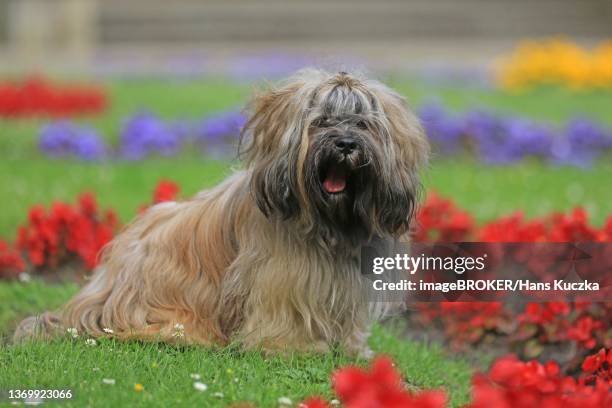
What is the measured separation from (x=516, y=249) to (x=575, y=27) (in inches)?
827

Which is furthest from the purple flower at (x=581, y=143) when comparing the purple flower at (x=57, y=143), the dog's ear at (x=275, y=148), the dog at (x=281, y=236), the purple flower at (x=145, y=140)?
the dog's ear at (x=275, y=148)

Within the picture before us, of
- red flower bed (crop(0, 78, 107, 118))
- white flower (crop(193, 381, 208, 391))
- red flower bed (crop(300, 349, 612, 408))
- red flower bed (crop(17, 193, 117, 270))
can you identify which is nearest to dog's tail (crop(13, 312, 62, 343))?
white flower (crop(193, 381, 208, 391))

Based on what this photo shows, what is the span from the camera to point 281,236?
5.18 metres

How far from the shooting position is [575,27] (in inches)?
1039

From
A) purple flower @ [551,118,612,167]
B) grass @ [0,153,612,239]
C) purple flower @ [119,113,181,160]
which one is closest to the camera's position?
grass @ [0,153,612,239]

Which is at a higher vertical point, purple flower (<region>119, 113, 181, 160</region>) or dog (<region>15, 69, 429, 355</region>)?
purple flower (<region>119, 113, 181, 160</region>)

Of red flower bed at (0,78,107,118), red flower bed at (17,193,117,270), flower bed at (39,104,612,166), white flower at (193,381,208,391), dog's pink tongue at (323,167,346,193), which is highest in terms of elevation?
red flower bed at (0,78,107,118)

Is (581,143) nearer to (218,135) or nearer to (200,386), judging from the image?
(218,135)

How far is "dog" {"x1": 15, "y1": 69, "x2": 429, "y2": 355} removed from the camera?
494cm

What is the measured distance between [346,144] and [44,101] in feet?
34.2

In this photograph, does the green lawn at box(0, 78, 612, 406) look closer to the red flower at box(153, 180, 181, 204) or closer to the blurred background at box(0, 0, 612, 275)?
the blurred background at box(0, 0, 612, 275)

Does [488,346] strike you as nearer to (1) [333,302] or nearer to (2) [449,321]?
(2) [449,321]

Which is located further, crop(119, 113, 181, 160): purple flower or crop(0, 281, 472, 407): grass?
crop(119, 113, 181, 160): purple flower

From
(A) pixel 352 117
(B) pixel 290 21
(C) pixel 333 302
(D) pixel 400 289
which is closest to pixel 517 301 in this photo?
(D) pixel 400 289
